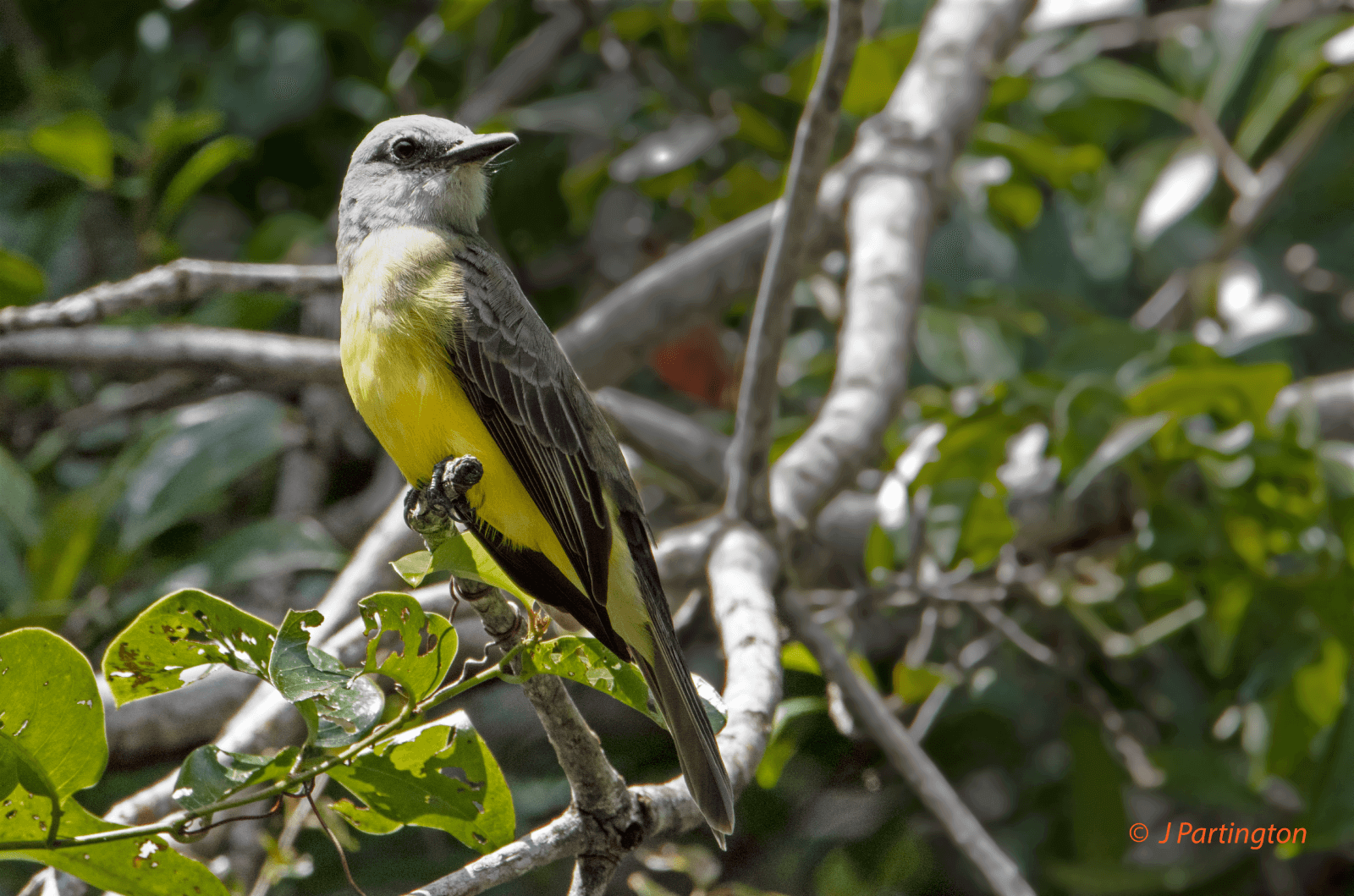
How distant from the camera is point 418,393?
2141mm

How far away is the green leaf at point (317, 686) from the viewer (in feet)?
4.57

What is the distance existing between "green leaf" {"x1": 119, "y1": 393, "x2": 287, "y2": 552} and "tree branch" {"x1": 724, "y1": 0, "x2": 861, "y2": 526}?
1.70 meters

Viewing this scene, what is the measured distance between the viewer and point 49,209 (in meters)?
4.27

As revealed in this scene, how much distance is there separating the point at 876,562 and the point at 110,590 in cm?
239

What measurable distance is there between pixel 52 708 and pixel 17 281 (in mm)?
2597

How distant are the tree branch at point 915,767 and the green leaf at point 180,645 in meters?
1.57

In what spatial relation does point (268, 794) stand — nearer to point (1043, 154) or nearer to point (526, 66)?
point (1043, 154)

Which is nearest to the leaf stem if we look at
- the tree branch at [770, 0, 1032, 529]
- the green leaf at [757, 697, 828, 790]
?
the green leaf at [757, 697, 828, 790]

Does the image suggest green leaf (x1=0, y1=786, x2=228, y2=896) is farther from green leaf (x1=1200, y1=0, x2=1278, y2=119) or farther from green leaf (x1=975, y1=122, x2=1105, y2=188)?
green leaf (x1=1200, y1=0, x2=1278, y2=119)

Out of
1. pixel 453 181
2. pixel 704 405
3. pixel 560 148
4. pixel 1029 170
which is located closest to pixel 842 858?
pixel 704 405

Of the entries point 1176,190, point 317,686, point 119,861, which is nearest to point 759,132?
point 1176,190

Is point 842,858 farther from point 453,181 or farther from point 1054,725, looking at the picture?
point 453,181

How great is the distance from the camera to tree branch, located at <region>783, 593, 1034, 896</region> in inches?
95.3

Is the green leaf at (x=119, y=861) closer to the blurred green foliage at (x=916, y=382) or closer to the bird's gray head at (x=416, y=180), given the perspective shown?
the blurred green foliage at (x=916, y=382)
